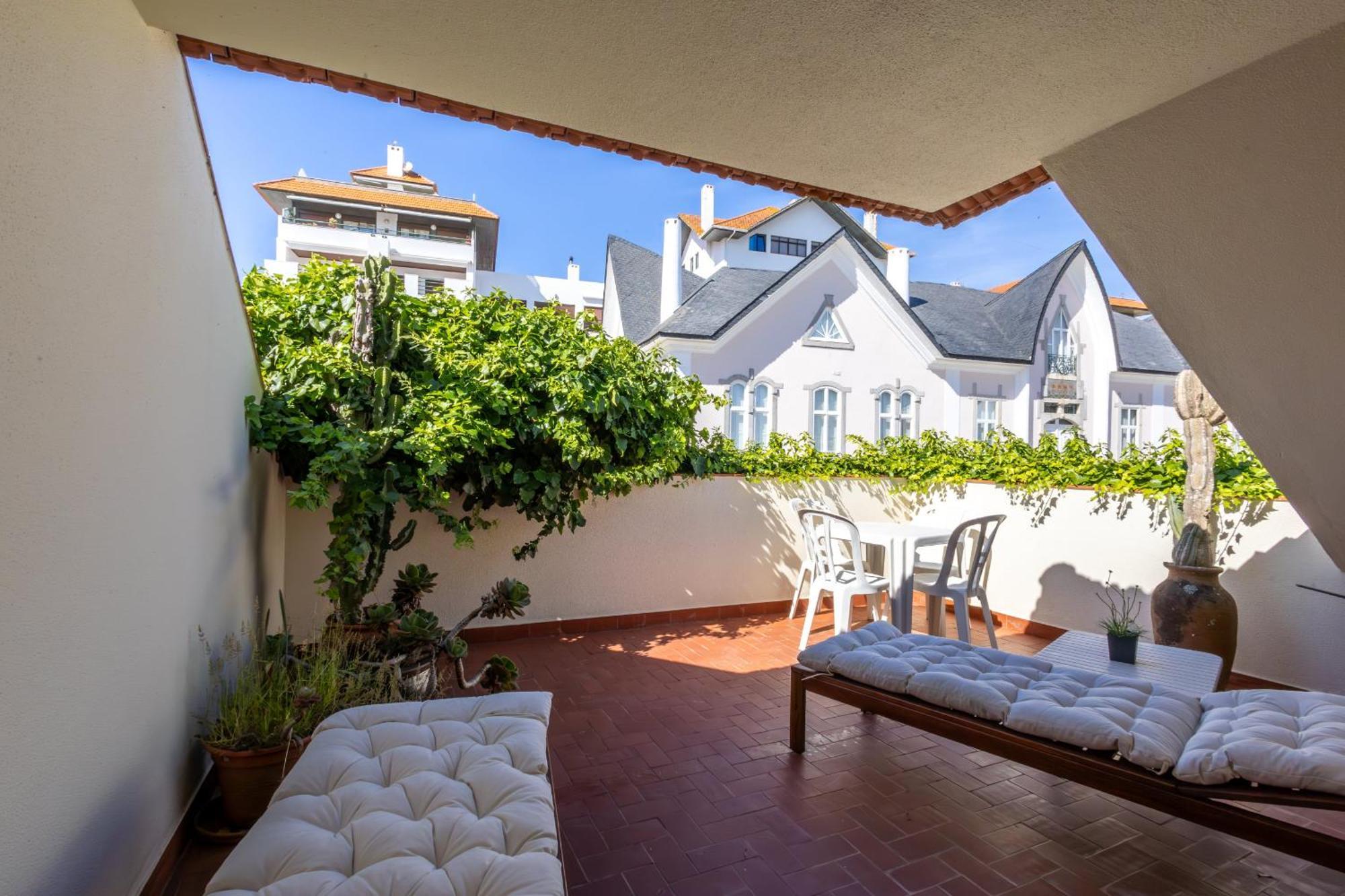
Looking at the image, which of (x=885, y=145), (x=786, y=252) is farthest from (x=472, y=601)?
(x=786, y=252)

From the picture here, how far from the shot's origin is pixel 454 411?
13.0ft

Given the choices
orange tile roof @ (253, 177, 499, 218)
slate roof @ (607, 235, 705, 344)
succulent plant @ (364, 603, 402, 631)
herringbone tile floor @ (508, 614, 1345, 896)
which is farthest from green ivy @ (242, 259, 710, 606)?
orange tile roof @ (253, 177, 499, 218)

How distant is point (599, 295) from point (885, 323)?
12264 millimetres

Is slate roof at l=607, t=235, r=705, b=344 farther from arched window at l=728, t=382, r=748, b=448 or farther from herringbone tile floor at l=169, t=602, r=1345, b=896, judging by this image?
herringbone tile floor at l=169, t=602, r=1345, b=896

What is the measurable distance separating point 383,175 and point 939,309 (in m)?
22.6

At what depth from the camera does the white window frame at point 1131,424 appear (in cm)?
1614

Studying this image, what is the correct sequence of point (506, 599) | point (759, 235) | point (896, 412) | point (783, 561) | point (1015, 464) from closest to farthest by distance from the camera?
1. point (506, 599)
2. point (1015, 464)
3. point (783, 561)
4. point (896, 412)
5. point (759, 235)

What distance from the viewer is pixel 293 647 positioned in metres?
3.55

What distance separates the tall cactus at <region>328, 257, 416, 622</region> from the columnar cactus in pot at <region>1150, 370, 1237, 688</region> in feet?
15.2

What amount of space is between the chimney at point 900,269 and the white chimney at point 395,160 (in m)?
21.4

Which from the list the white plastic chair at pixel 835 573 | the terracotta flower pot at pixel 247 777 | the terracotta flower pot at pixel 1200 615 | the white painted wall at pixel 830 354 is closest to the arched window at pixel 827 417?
the white painted wall at pixel 830 354

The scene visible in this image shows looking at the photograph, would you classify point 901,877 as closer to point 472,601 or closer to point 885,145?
point 885,145

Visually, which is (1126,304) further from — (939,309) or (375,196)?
(375,196)

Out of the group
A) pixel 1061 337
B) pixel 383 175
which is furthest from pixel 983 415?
pixel 383 175
